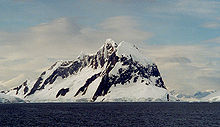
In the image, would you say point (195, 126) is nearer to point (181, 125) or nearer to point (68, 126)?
point (181, 125)

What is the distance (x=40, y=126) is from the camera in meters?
127

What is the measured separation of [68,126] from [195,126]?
46.2 m

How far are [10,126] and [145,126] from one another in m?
48.8

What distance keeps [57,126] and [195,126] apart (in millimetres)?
50123

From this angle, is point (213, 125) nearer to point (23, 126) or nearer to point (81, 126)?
point (81, 126)

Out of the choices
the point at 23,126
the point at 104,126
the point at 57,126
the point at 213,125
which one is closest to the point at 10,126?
the point at 23,126

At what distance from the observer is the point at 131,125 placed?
13162 cm

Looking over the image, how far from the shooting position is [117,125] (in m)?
132

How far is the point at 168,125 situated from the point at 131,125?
1389 centimetres

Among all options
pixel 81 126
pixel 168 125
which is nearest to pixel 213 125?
pixel 168 125

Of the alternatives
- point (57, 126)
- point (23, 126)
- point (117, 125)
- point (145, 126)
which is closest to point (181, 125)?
point (145, 126)

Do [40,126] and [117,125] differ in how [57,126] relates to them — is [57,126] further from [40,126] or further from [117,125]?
[117,125]

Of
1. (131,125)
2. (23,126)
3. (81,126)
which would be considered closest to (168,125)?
(131,125)

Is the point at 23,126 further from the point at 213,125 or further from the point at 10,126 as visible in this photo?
the point at 213,125
